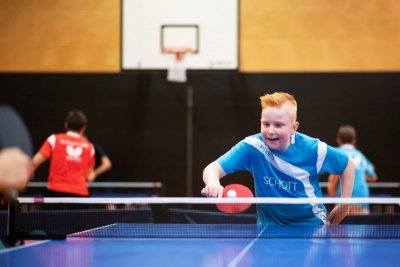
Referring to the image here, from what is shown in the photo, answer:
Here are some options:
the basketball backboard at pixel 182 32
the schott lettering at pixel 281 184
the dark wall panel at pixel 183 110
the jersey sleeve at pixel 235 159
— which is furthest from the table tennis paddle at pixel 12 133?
the dark wall panel at pixel 183 110

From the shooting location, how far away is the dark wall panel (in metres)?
9.37

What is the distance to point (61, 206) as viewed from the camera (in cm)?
603

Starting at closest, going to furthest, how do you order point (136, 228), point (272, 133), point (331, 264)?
point (331, 264)
point (272, 133)
point (136, 228)

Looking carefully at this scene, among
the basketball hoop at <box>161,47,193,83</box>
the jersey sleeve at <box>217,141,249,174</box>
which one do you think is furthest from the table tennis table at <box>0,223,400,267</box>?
the basketball hoop at <box>161,47,193,83</box>

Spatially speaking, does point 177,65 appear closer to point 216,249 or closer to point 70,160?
point 70,160

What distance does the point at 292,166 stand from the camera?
360 centimetres

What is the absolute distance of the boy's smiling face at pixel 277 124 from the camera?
3.45 meters

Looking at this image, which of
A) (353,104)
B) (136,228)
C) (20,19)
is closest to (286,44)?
(353,104)

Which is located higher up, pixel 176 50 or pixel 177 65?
pixel 176 50

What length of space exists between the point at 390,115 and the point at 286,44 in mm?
1813

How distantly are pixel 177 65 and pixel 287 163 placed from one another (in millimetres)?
5714

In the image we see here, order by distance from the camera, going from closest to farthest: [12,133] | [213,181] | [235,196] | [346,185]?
[12,133] < [213,181] < [346,185] < [235,196]

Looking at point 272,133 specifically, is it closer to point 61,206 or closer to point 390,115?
point 61,206

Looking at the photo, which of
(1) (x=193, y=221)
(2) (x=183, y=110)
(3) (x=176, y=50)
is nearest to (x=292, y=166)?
(1) (x=193, y=221)
